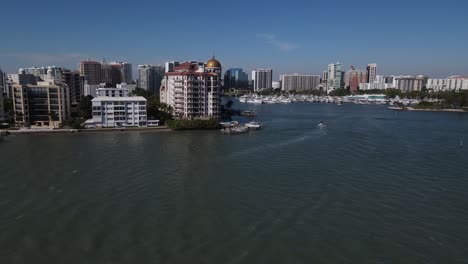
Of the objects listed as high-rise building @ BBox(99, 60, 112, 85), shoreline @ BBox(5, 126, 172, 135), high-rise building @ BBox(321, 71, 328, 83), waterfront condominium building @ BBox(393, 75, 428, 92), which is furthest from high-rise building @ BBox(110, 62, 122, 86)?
waterfront condominium building @ BBox(393, 75, 428, 92)

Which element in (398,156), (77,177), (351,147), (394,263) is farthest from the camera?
(351,147)

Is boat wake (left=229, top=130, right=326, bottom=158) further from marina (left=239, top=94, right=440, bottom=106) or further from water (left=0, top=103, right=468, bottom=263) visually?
marina (left=239, top=94, right=440, bottom=106)

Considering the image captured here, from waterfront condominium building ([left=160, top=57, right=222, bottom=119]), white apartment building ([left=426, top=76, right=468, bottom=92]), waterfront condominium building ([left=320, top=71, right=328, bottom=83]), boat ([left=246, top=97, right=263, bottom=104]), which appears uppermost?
waterfront condominium building ([left=320, top=71, right=328, bottom=83])

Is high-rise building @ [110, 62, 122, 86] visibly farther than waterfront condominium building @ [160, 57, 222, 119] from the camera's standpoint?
Yes

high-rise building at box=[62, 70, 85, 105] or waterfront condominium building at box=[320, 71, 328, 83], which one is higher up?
waterfront condominium building at box=[320, 71, 328, 83]

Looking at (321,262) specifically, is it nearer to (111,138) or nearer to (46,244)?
(46,244)

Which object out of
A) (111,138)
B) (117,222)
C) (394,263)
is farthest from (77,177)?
(394,263)

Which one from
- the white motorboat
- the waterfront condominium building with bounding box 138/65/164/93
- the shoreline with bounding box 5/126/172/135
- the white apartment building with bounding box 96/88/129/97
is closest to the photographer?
the shoreline with bounding box 5/126/172/135
